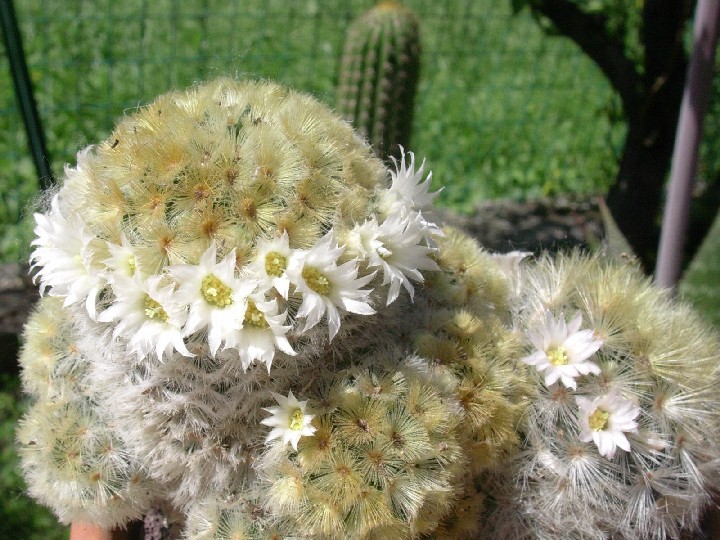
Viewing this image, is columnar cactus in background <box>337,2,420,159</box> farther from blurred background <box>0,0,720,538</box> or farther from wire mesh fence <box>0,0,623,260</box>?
wire mesh fence <box>0,0,623,260</box>

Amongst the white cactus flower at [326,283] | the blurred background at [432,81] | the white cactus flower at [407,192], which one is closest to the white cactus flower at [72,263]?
the white cactus flower at [326,283]

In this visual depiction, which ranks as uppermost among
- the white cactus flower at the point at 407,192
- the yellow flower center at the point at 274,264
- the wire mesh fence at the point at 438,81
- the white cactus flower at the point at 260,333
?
the white cactus flower at the point at 407,192

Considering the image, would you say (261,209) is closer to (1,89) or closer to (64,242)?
(64,242)

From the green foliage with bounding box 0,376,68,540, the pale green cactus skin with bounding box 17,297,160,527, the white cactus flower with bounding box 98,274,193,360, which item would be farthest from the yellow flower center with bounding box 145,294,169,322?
the green foliage with bounding box 0,376,68,540

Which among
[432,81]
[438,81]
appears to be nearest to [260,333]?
[432,81]

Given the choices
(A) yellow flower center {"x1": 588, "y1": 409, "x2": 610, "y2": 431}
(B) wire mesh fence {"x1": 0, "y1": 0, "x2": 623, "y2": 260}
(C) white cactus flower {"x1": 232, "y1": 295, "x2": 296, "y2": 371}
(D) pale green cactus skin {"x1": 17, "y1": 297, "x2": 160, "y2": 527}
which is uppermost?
(C) white cactus flower {"x1": 232, "y1": 295, "x2": 296, "y2": 371}

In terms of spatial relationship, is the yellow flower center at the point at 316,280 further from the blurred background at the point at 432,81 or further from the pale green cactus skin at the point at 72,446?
the blurred background at the point at 432,81

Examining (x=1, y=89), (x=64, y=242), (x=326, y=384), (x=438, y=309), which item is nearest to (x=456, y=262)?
(x=438, y=309)
